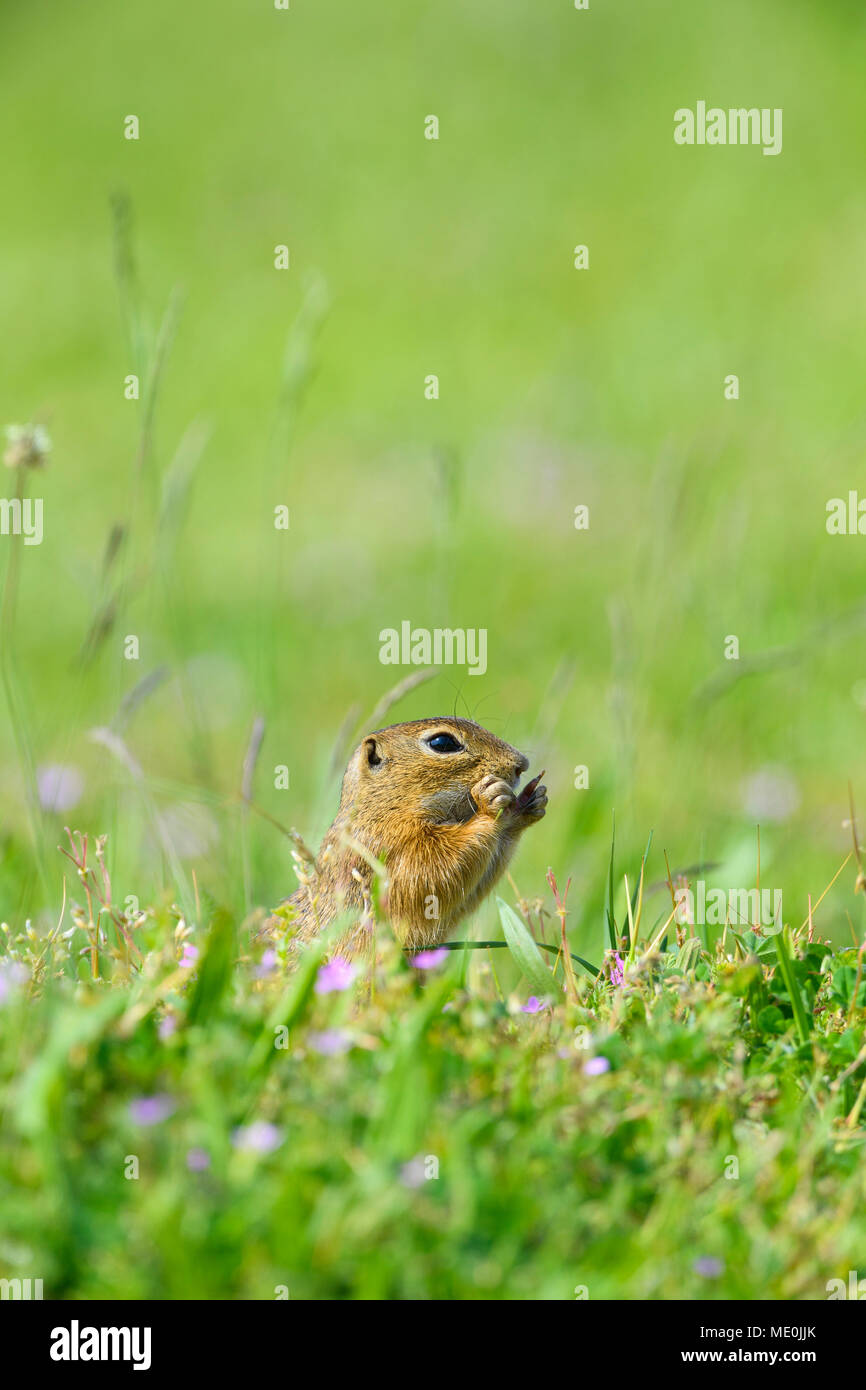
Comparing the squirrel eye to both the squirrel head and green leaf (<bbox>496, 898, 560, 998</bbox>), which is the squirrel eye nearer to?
the squirrel head

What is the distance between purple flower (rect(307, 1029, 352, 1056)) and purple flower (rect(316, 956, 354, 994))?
0.16m

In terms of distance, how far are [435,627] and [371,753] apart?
0.71 meters

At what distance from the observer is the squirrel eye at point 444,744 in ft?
14.6

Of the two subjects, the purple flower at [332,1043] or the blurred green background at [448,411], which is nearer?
the purple flower at [332,1043]

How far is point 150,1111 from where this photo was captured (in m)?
2.21

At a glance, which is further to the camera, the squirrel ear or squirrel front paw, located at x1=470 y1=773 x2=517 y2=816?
the squirrel ear

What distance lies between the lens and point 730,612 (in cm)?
809

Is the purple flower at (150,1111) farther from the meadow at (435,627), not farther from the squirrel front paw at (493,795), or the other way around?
the squirrel front paw at (493,795)

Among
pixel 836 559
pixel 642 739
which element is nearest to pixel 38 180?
pixel 836 559

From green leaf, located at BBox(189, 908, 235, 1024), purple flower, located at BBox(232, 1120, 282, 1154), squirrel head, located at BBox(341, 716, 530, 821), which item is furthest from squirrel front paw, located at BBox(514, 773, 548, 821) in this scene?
purple flower, located at BBox(232, 1120, 282, 1154)

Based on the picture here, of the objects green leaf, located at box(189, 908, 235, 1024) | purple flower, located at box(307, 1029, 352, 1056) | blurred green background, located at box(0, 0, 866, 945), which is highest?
blurred green background, located at box(0, 0, 866, 945)

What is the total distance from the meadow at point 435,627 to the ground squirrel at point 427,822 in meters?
0.19

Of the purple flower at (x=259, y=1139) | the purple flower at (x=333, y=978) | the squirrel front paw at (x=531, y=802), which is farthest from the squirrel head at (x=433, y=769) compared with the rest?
the purple flower at (x=259, y=1139)

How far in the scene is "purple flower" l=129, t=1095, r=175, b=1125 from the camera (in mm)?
2193
